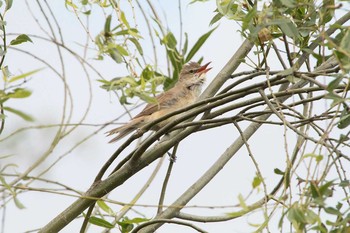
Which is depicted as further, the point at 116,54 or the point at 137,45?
the point at 137,45

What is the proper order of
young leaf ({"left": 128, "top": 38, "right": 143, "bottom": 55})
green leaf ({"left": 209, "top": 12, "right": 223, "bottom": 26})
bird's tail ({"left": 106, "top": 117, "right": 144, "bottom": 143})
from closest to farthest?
young leaf ({"left": 128, "top": 38, "right": 143, "bottom": 55}), green leaf ({"left": 209, "top": 12, "right": 223, "bottom": 26}), bird's tail ({"left": 106, "top": 117, "right": 144, "bottom": 143})

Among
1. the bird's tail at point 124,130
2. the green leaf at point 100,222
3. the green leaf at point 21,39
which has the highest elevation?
the bird's tail at point 124,130

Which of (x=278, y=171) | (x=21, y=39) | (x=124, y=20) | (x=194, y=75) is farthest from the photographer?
(x=194, y=75)

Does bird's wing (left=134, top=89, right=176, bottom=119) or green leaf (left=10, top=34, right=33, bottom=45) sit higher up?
bird's wing (left=134, top=89, right=176, bottom=119)

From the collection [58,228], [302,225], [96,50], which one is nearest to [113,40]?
[96,50]

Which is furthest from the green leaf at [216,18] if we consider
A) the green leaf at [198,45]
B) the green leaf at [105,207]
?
the green leaf at [105,207]

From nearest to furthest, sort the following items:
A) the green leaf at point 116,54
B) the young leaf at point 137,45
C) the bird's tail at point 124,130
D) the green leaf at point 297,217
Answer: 1. the green leaf at point 297,217
2. the green leaf at point 116,54
3. the young leaf at point 137,45
4. the bird's tail at point 124,130

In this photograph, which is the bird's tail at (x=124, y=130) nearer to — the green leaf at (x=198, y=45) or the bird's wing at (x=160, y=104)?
the bird's wing at (x=160, y=104)

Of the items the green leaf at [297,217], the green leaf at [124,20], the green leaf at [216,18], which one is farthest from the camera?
the green leaf at [216,18]

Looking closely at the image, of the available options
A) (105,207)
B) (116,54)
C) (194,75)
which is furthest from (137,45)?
(194,75)

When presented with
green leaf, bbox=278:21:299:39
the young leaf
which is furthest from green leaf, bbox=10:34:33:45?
green leaf, bbox=278:21:299:39

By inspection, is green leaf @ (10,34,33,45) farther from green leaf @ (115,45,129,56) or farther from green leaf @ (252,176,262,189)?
green leaf @ (252,176,262,189)

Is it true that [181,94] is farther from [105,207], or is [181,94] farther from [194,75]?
[105,207]

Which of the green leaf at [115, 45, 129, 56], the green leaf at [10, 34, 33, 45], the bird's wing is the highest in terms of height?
the bird's wing
